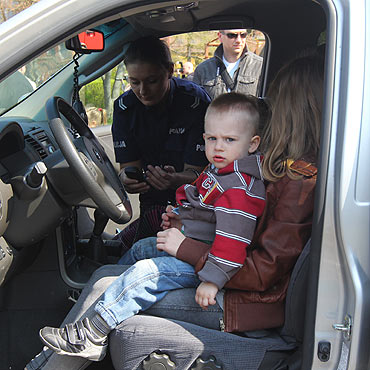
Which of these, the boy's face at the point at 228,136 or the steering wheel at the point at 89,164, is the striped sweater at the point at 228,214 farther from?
the steering wheel at the point at 89,164

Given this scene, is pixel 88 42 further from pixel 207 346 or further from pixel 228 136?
pixel 207 346

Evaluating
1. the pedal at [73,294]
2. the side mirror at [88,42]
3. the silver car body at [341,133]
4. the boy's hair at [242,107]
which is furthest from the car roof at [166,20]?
the pedal at [73,294]

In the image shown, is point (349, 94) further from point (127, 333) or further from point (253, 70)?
point (253, 70)

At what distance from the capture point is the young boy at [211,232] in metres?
1.34

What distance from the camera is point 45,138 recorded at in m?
2.03

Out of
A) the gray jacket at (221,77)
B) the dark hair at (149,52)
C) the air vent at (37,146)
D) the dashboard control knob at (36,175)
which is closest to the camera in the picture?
the dashboard control knob at (36,175)

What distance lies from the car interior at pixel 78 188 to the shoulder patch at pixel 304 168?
0.46 feet

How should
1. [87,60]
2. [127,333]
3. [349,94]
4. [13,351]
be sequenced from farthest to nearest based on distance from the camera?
[87,60] → [13,351] → [127,333] → [349,94]

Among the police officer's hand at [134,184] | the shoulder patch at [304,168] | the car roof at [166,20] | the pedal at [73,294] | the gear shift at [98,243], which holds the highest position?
the car roof at [166,20]

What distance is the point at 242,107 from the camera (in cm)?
153

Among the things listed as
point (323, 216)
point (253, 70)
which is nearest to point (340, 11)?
point (323, 216)

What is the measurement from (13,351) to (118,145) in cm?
119

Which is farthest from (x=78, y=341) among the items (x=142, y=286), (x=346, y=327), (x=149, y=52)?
(x=149, y=52)

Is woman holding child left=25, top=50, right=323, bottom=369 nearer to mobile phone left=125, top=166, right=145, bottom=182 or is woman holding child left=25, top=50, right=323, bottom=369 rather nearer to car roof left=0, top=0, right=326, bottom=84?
car roof left=0, top=0, right=326, bottom=84
